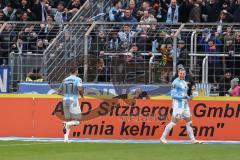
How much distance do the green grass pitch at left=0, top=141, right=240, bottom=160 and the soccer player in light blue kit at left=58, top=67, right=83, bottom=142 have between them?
1775 millimetres

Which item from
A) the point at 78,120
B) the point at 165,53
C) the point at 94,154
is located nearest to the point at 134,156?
the point at 94,154

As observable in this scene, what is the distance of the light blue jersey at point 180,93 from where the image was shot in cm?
2281

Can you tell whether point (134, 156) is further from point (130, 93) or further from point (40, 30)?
point (40, 30)

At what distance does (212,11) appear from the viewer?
95.3 ft

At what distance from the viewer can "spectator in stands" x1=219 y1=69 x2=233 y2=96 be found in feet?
82.9

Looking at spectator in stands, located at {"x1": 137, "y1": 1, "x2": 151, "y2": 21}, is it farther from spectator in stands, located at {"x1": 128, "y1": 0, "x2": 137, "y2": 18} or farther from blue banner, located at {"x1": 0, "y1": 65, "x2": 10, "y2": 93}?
blue banner, located at {"x1": 0, "y1": 65, "x2": 10, "y2": 93}

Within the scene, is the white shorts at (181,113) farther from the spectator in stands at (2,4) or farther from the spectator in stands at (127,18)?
the spectator in stands at (2,4)

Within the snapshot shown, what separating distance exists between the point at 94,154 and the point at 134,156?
100 centimetres

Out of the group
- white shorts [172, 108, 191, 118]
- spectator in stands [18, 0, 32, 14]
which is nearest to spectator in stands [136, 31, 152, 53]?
white shorts [172, 108, 191, 118]

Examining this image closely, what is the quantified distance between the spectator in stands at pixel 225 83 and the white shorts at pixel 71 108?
15.3ft

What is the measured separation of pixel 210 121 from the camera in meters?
24.7

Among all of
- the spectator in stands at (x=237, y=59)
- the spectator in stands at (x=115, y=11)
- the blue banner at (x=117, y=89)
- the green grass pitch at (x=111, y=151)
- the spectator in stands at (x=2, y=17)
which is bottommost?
the green grass pitch at (x=111, y=151)

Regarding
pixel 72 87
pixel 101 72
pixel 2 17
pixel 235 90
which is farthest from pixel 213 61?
pixel 2 17

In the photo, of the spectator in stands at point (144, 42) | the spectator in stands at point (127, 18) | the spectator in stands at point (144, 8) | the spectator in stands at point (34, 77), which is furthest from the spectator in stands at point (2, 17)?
the spectator in stands at point (144, 42)
